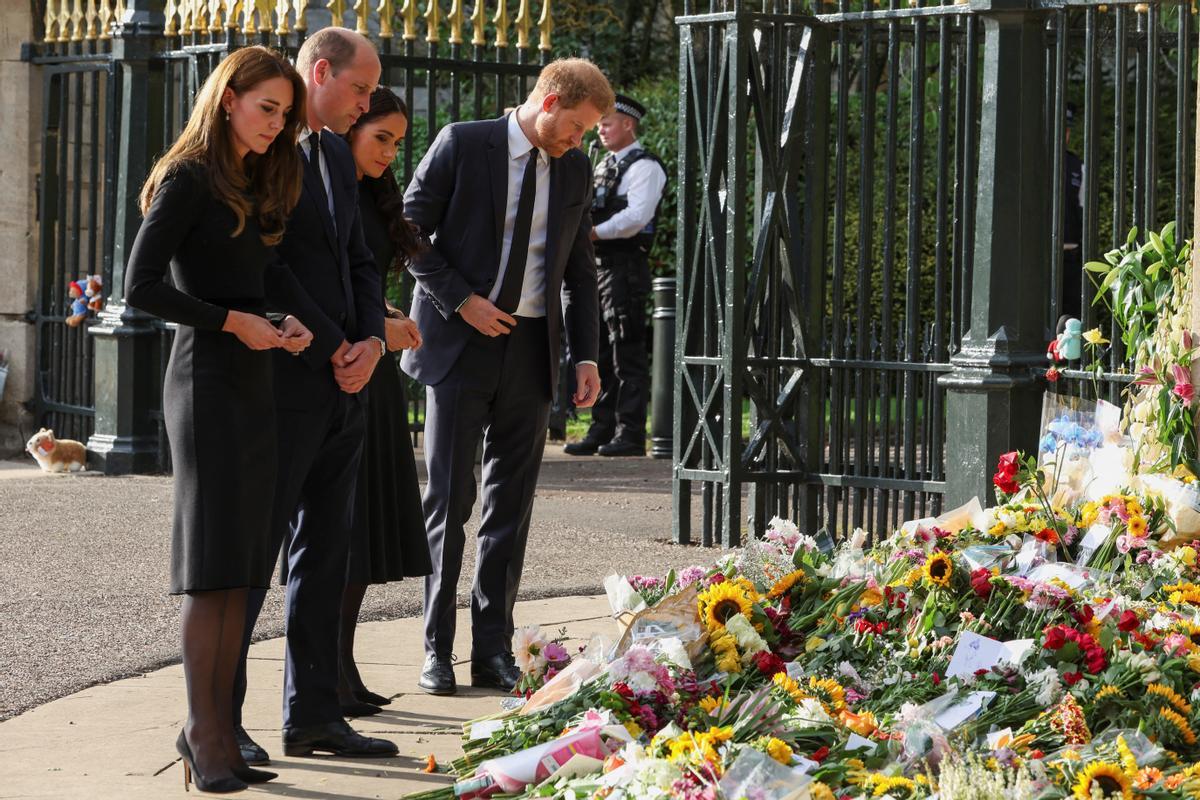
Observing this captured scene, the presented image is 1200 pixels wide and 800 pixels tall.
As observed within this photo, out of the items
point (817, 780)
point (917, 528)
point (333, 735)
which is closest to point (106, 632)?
point (333, 735)

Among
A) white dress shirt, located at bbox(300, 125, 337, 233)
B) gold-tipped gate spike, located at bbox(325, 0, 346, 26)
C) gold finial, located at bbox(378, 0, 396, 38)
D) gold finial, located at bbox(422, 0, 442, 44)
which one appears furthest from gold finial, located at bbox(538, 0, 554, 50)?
white dress shirt, located at bbox(300, 125, 337, 233)

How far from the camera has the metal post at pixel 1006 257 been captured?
294 inches

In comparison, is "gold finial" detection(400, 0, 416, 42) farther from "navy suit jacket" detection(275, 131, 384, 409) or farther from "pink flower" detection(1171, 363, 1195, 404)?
"pink flower" detection(1171, 363, 1195, 404)

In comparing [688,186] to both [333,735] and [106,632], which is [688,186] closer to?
[106,632]

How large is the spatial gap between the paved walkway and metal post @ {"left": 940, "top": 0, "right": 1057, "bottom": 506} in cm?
216

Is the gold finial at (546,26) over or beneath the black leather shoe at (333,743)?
over

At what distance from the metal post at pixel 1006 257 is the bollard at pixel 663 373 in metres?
4.17

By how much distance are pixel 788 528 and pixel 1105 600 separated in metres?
0.95

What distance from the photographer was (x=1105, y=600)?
15.9 feet

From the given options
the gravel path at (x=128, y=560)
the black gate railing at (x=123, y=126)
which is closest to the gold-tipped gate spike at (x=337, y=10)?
the black gate railing at (x=123, y=126)

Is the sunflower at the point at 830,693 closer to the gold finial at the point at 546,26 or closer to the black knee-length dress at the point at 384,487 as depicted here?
the black knee-length dress at the point at 384,487

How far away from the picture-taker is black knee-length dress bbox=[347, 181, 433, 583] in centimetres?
521

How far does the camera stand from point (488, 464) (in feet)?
18.7

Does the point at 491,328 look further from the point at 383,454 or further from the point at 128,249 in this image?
the point at 128,249
